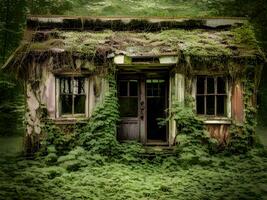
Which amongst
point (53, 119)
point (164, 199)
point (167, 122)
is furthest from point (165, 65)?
point (164, 199)

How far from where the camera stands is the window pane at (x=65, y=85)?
11156mm

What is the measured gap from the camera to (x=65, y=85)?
440 inches

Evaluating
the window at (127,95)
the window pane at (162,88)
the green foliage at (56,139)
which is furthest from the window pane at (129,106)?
the green foliage at (56,139)

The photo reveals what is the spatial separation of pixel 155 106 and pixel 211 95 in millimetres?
2661

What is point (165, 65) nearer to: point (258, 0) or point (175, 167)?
point (175, 167)

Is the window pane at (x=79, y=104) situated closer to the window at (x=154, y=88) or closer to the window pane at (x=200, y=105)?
the window at (x=154, y=88)

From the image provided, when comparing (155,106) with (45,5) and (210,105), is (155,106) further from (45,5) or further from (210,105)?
(45,5)

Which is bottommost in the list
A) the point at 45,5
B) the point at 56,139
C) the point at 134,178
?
the point at 134,178

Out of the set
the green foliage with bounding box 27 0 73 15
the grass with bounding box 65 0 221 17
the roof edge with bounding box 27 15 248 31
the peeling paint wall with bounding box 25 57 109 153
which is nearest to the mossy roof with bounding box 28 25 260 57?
the roof edge with bounding box 27 15 248 31

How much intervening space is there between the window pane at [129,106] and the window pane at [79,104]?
4.67 feet

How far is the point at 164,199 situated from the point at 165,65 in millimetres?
4741

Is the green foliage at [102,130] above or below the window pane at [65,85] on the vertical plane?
below

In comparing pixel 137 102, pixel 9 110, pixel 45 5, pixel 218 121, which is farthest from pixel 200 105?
pixel 45 5

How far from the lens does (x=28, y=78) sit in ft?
36.2
